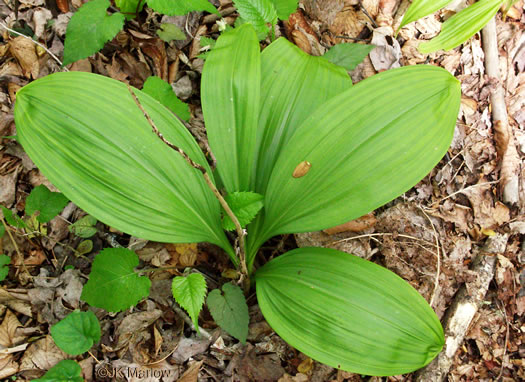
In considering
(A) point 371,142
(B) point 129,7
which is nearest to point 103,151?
(A) point 371,142

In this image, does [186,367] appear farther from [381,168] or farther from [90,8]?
[90,8]

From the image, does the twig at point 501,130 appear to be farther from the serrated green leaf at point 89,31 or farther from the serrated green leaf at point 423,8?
the serrated green leaf at point 89,31

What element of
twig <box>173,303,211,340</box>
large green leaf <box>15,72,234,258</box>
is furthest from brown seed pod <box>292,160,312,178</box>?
twig <box>173,303,211,340</box>

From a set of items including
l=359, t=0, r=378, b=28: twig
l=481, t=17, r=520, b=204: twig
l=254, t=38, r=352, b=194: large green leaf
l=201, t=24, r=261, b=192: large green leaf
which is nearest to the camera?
l=201, t=24, r=261, b=192: large green leaf

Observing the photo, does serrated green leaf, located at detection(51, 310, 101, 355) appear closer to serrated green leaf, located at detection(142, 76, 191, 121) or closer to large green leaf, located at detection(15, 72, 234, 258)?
large green leaf, located at detection(15, 72, 234, 258)

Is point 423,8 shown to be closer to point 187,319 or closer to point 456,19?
point 456,19

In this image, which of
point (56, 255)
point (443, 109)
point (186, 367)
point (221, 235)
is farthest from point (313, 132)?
point (56, 255)

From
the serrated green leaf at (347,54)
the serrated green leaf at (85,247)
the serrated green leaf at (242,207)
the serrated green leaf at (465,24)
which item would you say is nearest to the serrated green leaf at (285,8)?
the serrated green leaf at (347,54)
